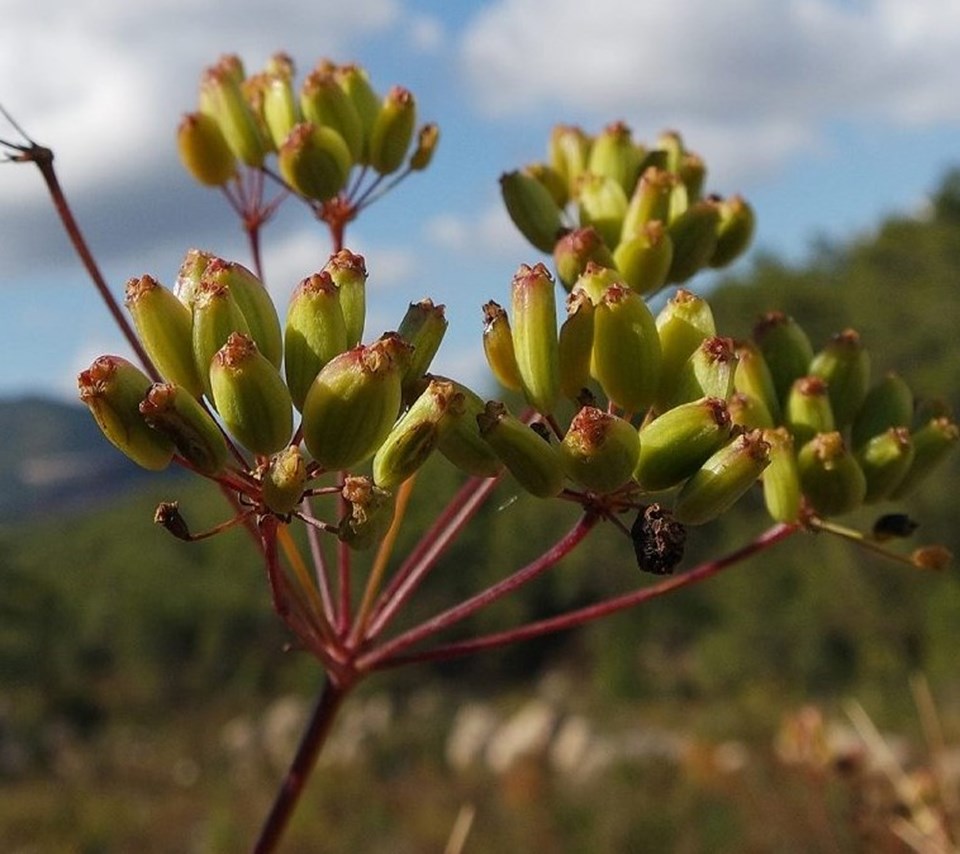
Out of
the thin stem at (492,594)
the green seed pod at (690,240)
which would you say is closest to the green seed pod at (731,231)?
the green seed pod at (690,240)

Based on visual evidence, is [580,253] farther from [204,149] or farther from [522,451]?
[204,149]

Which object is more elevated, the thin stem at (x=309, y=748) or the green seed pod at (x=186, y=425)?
the green seed pod at (x=186, y=425)

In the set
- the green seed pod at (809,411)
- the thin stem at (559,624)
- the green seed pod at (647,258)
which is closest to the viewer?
the thin stem at (559,624)

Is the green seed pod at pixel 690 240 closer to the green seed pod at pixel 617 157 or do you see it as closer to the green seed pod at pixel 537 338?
the green seed pod at pixel 617 157

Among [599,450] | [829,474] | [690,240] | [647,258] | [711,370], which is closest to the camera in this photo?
[599,450]

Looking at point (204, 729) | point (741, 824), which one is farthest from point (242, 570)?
point (741, 824)

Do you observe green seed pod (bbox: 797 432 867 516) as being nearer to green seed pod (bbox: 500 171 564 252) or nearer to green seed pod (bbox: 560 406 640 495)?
green seed pod (bbox: 560 406 640 495)

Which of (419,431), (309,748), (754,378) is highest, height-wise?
(419,431)

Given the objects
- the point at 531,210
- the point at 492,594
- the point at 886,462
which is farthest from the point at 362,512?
the point at 531,210
